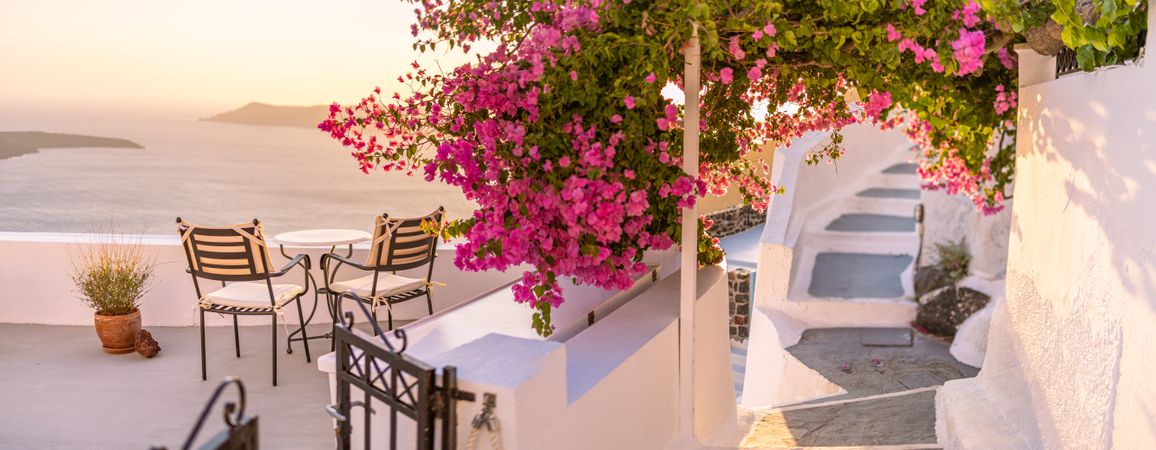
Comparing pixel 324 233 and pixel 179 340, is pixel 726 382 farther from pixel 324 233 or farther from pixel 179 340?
pixel 179 340

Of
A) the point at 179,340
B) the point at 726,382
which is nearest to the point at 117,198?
the point at 179,340

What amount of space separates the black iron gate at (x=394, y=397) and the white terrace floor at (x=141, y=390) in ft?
4.90

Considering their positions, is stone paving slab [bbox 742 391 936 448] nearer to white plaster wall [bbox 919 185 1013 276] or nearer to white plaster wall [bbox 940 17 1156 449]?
white plaster wall [bbox 940 17 1156 449]

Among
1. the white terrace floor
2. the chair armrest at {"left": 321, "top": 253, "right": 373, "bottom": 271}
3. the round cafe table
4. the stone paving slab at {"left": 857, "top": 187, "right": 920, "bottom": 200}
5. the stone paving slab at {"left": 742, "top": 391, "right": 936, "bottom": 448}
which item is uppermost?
the round cafe table

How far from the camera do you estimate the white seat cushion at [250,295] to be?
4688 millimetres

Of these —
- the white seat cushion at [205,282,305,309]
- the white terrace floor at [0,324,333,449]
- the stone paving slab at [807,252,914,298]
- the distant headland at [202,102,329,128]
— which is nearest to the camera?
the white terrace floor at [0,324,333,449]

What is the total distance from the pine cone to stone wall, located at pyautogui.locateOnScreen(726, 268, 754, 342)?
10.7 metres

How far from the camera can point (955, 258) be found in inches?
445

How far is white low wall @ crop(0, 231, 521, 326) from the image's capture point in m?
5.77


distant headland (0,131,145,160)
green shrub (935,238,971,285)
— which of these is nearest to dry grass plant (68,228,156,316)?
green shrub (935,238,971,285)

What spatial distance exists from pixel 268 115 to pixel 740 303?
26.4 meters

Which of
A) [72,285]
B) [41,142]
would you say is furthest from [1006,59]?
[41,142]

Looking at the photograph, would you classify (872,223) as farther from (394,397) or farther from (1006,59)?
(394,397)

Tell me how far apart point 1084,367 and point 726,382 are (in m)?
1.70
